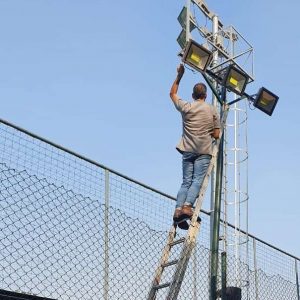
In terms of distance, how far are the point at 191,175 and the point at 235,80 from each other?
1.56 m

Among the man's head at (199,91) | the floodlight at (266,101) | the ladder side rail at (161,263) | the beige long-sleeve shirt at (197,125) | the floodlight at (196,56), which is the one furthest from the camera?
the floodlight at (266,101)

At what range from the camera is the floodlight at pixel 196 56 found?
21.9 ft

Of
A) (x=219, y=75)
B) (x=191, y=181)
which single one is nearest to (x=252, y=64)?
(x=219, y=75)

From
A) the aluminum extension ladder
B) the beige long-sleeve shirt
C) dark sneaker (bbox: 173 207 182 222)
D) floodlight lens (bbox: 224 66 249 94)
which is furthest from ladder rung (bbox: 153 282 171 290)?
floodlight lens (bbox: 224 66 249 94)

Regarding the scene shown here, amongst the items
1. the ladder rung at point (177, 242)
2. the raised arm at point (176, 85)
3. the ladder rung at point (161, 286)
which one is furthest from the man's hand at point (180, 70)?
the ladder rung at point (161, 286)

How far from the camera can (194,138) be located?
20.5ft

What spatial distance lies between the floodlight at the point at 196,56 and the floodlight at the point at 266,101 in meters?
0.98

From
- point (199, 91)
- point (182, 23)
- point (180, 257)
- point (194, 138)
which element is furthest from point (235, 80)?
point (182, 23)

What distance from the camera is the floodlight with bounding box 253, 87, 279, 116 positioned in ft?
24.7

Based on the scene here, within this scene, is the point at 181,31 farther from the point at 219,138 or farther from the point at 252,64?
the point at 219,138

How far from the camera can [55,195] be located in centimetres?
538

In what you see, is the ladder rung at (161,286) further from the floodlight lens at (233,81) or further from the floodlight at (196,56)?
the floodlight lens at (233,81)

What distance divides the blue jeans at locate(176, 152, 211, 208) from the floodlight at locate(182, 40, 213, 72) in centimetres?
112

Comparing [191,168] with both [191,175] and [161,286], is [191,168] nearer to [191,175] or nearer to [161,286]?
[191,175]
